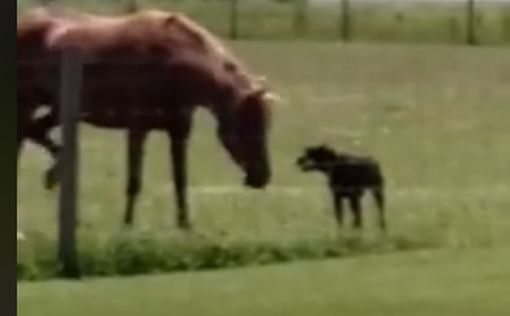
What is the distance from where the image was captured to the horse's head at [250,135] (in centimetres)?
892

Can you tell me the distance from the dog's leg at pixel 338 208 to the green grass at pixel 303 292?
0.83 meters

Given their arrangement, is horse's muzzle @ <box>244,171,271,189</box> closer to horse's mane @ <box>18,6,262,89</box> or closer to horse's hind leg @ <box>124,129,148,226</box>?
horse's mane @ <box>18,6,262,89</box>

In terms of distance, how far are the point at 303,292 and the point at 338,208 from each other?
207 centimetres

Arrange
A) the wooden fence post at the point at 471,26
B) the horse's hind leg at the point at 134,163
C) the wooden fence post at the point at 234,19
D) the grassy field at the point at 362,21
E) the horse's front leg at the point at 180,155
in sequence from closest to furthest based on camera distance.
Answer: the horse's hind leg at the point at 134,163 < the horse's front leg at the point at 180,155 < the wooden fence post at the point at 234,19 < the wooden fence post at the point at 471,26 < the grassy field at the point at 362,21

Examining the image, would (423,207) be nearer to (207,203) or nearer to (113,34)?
(207,203)

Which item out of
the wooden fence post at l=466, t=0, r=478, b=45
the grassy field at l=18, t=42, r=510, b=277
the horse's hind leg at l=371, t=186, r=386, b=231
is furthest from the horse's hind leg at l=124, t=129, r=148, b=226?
the wooden fence post at l=466, t=0, r=478, b=45

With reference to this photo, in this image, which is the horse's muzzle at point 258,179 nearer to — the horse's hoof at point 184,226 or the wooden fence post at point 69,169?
the horse's hoof at point 184,226

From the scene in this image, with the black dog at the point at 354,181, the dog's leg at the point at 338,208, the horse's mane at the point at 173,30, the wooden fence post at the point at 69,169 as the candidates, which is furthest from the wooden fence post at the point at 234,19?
the wooden fence post at the point at 69,169

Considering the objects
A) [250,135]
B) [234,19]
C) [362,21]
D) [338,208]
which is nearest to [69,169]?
[338,208]

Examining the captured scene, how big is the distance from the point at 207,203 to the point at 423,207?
1.24 meters

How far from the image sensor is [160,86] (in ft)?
28.3

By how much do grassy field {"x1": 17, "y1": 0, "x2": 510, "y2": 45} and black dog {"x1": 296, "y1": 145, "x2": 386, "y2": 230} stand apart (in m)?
14.4

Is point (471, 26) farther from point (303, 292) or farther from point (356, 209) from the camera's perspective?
point (303, 292)

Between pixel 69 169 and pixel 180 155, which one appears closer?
pixel 69 169
